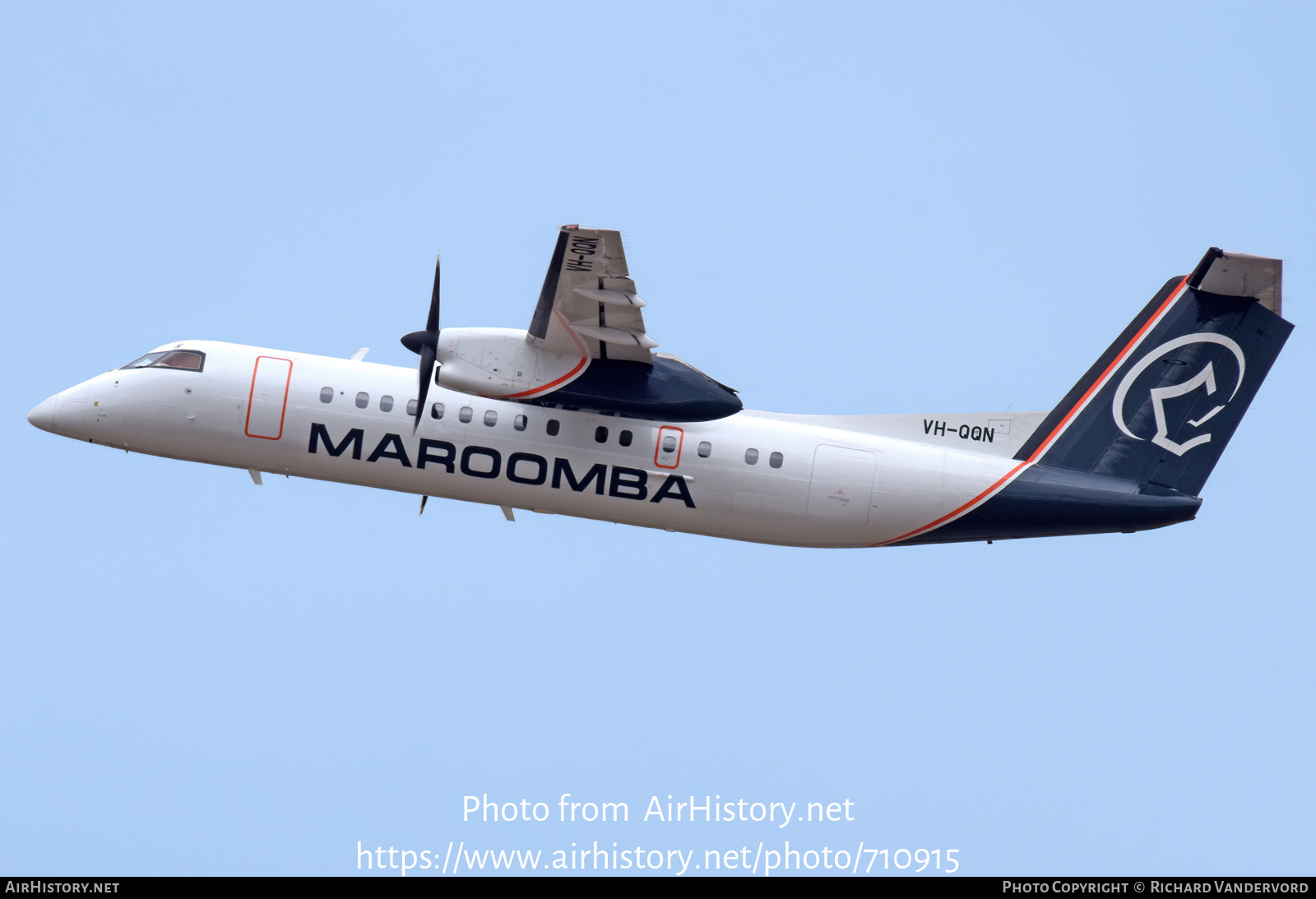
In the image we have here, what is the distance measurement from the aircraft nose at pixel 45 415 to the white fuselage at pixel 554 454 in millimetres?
825

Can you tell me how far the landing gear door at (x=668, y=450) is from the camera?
72.9 feet

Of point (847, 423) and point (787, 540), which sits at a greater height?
point (847, 423)

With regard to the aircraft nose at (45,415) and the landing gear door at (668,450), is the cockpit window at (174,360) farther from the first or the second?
the landing gear door at (668,450)

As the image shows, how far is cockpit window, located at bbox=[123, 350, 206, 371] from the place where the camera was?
22.8m

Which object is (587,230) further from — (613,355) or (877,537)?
(877,537)

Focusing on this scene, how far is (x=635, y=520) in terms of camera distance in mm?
22672

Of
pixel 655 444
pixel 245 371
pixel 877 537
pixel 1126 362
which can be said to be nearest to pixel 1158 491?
pixel 1126 362

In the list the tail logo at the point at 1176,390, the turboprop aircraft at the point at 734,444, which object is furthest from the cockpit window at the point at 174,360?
the tail logo at the point at 1176,390

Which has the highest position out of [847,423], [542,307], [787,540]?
[542,307]

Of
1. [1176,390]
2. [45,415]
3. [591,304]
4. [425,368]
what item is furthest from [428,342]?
[1176,390]

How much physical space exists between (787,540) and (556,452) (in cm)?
379

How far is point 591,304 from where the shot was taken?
68.2ft

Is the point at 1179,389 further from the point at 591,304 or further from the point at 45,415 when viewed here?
the point at 45,415

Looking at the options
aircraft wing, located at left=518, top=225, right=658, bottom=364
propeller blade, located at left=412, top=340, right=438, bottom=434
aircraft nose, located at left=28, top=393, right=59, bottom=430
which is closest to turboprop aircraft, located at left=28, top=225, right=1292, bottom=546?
propeller blade, located at left=412, top=340, right=438, bottom=434
